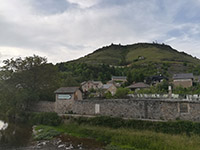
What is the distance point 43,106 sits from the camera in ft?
119

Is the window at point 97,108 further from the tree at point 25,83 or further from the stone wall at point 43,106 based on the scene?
the tree at point 25,83

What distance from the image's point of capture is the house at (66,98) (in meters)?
31.6

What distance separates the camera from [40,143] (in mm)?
20750

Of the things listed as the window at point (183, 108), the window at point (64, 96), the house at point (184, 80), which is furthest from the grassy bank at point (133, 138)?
the house at point (184, 80)

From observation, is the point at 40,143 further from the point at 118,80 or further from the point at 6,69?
the point at 118,80

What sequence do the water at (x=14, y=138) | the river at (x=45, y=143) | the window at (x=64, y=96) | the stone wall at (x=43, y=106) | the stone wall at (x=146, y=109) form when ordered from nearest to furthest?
1. the river at (x=45, y=143)
2. the water at (x=14, y=138)
3. the stone wall at (x=146, y=109)
4. the window at (x=64, y=96)
5. the stone wall at (x=43, y=106)

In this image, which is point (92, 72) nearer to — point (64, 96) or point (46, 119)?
point (64, 96)

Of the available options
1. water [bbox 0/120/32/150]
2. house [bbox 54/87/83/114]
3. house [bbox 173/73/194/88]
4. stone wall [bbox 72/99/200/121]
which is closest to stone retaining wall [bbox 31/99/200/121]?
stone wall [bbox 72/99/200/121]

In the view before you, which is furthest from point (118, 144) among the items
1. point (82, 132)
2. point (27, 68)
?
point (27, 68)

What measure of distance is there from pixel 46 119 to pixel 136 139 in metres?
15.9

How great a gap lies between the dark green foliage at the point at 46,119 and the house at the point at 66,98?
3.00 m

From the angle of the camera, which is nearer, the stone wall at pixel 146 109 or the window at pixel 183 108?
the stone wall at pixel 146 109

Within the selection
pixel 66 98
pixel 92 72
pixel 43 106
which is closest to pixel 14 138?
pixel 66 98

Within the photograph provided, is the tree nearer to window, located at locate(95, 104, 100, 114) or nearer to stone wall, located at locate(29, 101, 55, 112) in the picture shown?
stone wall, located at locate(29, 101, 55, 112)
